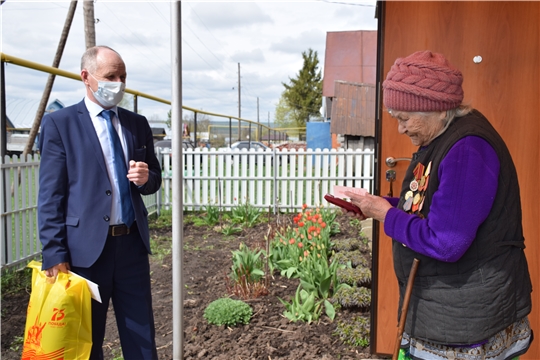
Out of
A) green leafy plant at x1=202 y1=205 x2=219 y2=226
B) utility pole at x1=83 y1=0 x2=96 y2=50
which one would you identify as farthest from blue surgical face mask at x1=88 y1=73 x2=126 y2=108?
utility pole at x1=83 y1=0 x2=96 y2=50

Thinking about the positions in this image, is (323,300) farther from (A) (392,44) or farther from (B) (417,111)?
(B) (417,111)

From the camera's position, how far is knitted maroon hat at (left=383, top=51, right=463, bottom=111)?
1.51m

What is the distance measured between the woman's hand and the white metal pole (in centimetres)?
75

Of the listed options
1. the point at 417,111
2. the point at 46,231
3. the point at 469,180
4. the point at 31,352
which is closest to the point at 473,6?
the point at 417,111

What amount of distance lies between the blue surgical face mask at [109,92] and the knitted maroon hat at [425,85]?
1.26 meters

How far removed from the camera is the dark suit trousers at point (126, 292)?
2.22 meters

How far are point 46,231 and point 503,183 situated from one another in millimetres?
1786

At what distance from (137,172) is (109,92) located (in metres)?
0.39

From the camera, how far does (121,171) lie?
2.26 m

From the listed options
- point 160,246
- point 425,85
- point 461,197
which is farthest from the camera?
point 160,246

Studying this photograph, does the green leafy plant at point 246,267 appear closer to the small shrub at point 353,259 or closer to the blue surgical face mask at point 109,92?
the small shrub at point 353,259

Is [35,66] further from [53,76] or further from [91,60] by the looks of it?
[53,76]

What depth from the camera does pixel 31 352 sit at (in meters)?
2.10

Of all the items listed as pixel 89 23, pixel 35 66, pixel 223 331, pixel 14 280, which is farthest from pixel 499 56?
pixel 89 23
